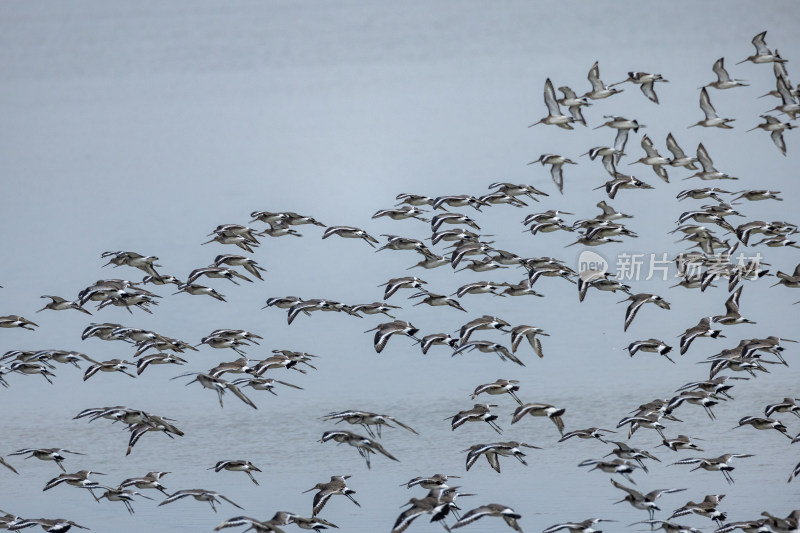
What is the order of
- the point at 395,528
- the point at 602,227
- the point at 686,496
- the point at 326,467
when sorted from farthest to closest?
the point at 602,227 < the point at 326,467 < the point at 686,496 < the point at 395,528

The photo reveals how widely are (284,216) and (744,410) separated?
7.93 meters

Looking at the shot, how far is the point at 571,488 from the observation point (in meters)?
20.5

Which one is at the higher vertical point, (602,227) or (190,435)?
(602,227)

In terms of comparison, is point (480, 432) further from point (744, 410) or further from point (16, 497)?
point (16, 497)

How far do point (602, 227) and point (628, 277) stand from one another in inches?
279

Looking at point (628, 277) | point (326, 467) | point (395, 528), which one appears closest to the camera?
point (395, 528)

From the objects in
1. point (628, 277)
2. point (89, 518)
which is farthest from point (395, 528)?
point (628, 277)

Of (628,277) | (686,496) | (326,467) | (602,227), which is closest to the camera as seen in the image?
(686,496)

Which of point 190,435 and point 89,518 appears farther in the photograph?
point 190,435

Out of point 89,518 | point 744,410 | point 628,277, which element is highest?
point 628,277

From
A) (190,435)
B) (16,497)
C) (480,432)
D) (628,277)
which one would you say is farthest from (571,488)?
(628,277)

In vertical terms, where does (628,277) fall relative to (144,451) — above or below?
above

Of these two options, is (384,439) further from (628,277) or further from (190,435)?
(628,277)

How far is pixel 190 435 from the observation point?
2381 centimetres
